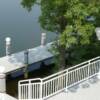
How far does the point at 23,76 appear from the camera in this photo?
45.9ft

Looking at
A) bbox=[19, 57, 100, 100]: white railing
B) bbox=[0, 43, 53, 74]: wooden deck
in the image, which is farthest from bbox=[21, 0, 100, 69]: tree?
bbox=[0, 43, 53, 74]: wooden deck

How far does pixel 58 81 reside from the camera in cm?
1133

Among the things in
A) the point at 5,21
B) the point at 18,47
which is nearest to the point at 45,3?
the point at 18,47

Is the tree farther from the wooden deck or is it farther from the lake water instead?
the lake water

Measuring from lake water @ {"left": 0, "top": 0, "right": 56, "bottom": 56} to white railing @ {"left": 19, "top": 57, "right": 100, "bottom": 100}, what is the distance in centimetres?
611

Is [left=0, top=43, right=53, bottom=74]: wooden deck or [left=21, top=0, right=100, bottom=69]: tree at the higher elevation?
[left=21, top=0, right=100, bottom=69]: tree

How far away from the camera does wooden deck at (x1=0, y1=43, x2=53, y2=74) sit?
1322cm

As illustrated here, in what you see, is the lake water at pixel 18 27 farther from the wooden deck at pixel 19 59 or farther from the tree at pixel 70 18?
the tree at pixel 70 18

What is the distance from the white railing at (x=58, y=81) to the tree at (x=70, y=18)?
80 cm

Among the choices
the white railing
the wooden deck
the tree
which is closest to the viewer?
the tree

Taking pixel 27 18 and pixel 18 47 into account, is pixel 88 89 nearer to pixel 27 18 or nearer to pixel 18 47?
pixel 18 47

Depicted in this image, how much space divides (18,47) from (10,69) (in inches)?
226

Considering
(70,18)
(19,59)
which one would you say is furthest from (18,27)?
(70,18)

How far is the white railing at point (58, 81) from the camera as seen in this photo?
36.0 ft
